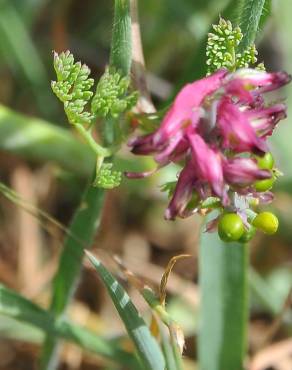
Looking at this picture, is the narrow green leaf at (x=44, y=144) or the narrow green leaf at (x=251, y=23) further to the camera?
the narrow green leaf at (x=44, y=144)

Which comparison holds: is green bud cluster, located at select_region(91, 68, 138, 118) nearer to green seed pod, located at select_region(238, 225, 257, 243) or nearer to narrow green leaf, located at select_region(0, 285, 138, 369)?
green seed pod, located at select_region(238, 225, 257, 243)

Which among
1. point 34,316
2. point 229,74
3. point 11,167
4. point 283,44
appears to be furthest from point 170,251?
point 229,74

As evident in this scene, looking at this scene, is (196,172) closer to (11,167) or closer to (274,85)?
(274,85)

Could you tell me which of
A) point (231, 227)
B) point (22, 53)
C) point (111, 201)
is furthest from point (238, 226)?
point (22, 53)

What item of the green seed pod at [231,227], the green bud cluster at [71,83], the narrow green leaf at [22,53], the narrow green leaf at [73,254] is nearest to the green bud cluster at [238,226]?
the green seed pod at [231,227]

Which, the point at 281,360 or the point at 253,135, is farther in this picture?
the point at 281,360

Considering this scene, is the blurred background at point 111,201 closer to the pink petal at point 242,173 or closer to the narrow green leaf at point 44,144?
the narrow green leaf at point 44,144
